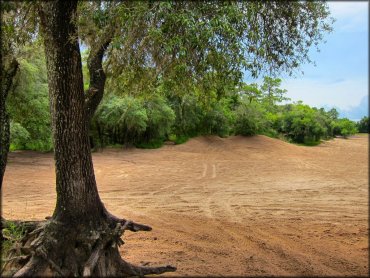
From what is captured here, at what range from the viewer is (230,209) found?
1075cm

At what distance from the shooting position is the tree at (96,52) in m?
4.76

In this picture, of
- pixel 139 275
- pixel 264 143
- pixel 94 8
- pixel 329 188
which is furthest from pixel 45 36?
pixel 264 143

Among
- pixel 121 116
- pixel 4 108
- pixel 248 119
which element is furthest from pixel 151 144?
pixel 4 108

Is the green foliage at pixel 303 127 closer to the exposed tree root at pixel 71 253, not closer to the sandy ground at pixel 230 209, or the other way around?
the sandy ground at pixel 230 209

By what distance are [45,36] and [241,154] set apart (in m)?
22.6

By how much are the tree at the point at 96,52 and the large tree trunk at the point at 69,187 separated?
0.04 ft

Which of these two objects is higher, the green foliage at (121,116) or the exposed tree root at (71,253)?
the green foliage at (121,116)

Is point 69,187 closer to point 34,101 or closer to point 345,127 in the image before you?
point 34,101

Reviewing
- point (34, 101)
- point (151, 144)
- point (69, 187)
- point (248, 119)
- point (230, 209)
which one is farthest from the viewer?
point (248, 119)

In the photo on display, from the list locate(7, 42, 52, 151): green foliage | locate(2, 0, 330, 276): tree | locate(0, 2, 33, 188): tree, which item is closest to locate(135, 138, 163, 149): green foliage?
locate(7, 42, 52, 151): green foliage

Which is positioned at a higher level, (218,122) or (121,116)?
(121,116)

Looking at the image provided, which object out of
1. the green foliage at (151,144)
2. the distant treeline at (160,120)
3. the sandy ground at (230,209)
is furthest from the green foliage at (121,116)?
the sandy ground at (230,209)

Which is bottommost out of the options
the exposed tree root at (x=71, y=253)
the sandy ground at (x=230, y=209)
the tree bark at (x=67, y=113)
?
the sandy ground at (x=230, y=209)

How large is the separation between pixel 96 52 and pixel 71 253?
9.99 feet
